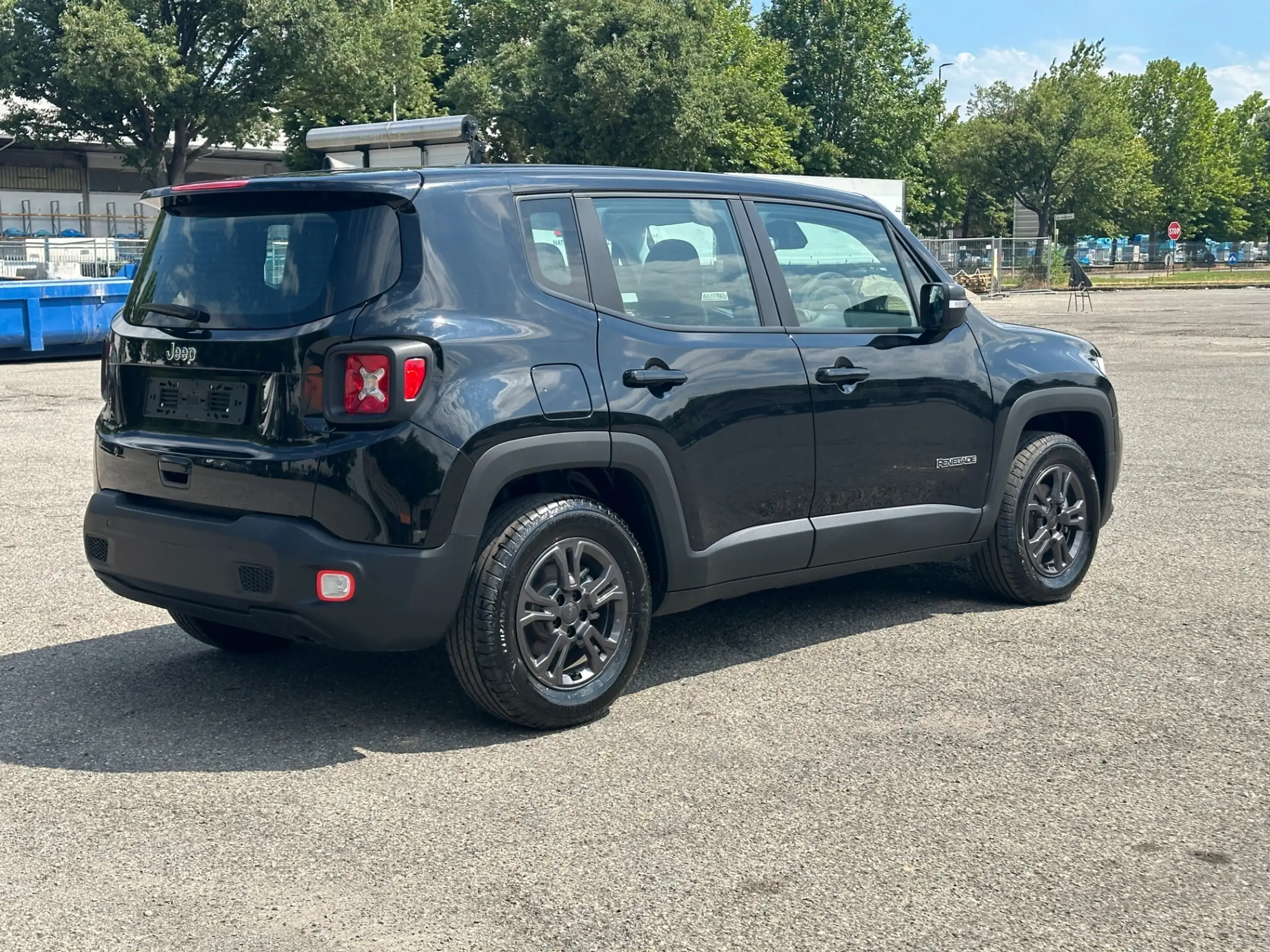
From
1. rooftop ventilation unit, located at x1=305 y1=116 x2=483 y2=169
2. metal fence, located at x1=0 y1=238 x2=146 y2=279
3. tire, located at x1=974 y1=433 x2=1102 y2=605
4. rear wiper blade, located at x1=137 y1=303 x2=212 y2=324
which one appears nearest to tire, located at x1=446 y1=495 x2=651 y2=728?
rear wiper blade, located at x1=137 y1=303 x2=212 y2=324

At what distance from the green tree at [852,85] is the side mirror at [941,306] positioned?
68615mm

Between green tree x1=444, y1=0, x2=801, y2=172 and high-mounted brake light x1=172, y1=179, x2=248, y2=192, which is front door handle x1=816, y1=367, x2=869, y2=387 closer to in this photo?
high-mounted brake light x1=172, y1=179, x2=248, y2=192

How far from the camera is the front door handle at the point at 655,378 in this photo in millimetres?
4770

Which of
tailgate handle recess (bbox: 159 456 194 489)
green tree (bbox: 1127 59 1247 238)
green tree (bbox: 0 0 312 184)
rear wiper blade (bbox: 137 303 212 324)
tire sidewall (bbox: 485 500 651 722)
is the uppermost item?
green tree (bbox: 1127 59 1247 238)

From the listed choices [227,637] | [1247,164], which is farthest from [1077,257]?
[227,637]

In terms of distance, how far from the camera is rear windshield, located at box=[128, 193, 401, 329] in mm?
4426

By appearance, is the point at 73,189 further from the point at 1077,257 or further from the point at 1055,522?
the point at 1055,522

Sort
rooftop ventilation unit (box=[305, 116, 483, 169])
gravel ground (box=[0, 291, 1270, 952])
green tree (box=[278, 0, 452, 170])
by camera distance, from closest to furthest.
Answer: gravel ground (box=[0, 291, 1270, 952]), rooftop ventilation unit (box=[305, 116, 483, 169]), green tree (box=[278, 0, 452, 170])

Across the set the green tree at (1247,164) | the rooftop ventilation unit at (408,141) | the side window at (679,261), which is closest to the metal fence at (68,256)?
the rooftop ventilation unit at (408,141)

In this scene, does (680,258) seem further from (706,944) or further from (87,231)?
(87,231)

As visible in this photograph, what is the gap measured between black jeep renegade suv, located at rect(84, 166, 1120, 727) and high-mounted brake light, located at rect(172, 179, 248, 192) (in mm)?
14

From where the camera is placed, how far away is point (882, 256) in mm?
5859

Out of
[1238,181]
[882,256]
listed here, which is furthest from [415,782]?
[1238,181]

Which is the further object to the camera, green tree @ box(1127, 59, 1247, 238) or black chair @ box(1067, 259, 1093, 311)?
green tree @ box(1127, 59, 1247, 238)
